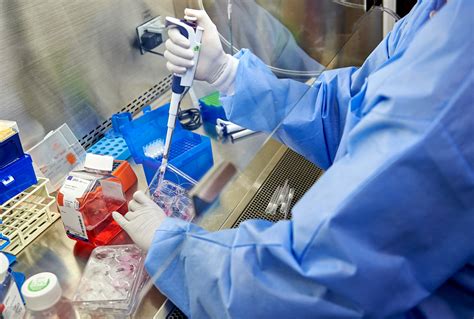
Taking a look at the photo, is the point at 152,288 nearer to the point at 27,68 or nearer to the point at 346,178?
the point at 346,178

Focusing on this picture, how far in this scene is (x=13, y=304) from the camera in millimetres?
974

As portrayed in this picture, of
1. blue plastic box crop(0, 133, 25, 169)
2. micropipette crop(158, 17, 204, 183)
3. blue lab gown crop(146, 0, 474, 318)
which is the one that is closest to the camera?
blue lab gown crop(146, 0, 474, 318)

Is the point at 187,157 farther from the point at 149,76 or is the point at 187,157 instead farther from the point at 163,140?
the point at 149,76

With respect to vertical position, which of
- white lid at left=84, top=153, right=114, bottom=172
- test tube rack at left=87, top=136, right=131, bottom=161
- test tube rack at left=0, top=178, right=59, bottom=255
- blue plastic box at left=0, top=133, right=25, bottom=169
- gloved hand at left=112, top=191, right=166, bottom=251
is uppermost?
blue plastic box at left=0, top=133, right=25, bottom=169

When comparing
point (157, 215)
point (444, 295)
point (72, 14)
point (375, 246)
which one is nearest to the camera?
point (375, 246)

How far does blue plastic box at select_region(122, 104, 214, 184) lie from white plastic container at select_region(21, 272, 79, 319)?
389 millimetres

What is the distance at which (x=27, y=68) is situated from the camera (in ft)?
4.65

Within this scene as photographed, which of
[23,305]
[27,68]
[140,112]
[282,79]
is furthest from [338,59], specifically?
[23,305]

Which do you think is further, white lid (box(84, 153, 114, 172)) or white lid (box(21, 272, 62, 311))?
white lid (box(84, 153, 114, 172))

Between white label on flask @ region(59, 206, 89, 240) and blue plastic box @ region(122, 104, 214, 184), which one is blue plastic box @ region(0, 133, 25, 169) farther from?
blue plastic box @ region(122, 104, 214, 184)

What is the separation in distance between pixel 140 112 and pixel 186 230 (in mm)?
925

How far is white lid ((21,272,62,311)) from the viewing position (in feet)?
3.24

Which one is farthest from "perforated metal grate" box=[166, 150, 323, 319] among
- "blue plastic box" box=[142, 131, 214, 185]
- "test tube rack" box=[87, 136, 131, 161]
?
"test tube rack" box=[87, 136, 131, 161]

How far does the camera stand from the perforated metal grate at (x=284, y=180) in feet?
3.92
